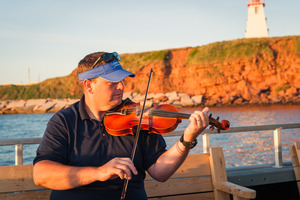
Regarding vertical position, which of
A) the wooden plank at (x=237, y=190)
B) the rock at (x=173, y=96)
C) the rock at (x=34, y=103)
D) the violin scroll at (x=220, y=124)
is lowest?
the wooden plank at (x=237, y=190)

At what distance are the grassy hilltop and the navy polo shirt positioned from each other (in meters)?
45.8

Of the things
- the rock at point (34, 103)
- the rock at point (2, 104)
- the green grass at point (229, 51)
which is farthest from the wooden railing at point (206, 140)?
the rock at point (2, 104)

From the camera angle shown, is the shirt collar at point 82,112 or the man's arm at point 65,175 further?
the shirt collar at point 82,112

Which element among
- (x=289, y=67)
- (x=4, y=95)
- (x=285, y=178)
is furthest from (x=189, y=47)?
(x=285, y=178)

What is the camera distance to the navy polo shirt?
75.7 inches

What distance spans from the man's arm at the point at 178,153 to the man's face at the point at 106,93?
1.35 feet

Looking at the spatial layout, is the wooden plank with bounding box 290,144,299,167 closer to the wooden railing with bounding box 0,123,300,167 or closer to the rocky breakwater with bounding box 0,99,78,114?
the wooden railing with bounding box 0,123,300,167

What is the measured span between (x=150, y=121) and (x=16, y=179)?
3.32 feet

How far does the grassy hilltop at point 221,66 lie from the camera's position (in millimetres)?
46031

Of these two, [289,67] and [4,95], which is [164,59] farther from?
[4,95]

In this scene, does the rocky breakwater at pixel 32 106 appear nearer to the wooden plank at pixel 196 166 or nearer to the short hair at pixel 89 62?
the wooden plank at pixel 196 166

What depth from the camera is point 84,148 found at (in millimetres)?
1964

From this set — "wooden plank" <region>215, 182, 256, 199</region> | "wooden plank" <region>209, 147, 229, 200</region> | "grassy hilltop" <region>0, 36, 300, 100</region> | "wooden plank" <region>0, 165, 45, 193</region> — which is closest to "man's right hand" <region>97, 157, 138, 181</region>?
"wooden plank" <region>0, 165, 45, 193</region>

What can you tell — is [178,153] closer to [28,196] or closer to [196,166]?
[196,166]
